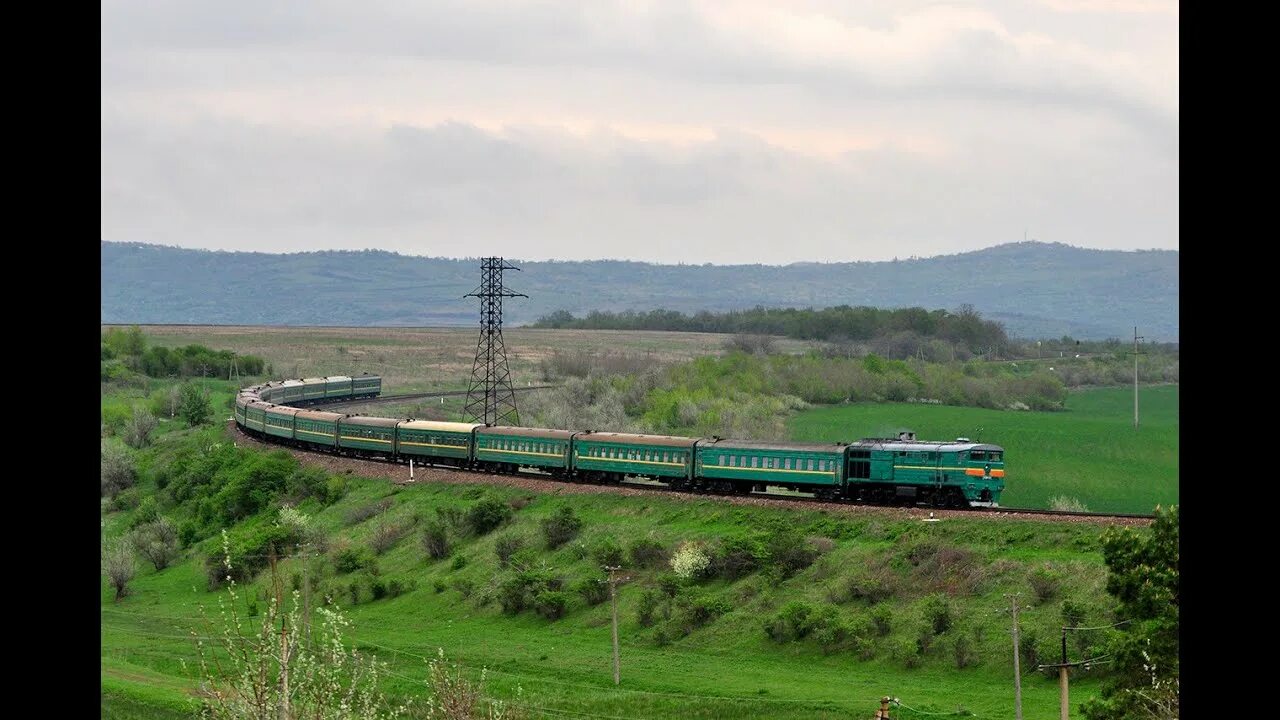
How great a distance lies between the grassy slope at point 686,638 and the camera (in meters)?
42.2

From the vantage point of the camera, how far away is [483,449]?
74.6 metres

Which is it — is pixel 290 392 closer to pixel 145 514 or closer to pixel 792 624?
pixel 145 514

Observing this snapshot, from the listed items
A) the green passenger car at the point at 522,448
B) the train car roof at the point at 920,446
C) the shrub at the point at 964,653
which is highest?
the train car roof at the point at 920,446

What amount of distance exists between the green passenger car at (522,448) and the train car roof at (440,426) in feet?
3.85

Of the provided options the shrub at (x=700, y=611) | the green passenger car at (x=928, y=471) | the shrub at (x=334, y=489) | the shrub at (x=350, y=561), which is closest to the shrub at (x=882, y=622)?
the shrub at (x=700, y=611)

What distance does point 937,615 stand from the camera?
46.3m

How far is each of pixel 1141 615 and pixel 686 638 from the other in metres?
16.8

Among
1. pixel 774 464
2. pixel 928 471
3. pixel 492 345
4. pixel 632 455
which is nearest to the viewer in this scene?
pixel 928 471

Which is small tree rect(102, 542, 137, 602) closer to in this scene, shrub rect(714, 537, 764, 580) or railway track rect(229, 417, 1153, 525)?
railway track rect(229, 417, 1153, 525)

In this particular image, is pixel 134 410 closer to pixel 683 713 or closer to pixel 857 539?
pixel 857 539

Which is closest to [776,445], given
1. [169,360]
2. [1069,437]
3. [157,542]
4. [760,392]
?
[157,542]

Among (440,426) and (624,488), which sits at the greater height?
(440,426)

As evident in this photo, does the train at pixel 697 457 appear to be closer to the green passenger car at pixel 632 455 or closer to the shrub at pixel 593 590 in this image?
the green passenger car at pixel 632 455
